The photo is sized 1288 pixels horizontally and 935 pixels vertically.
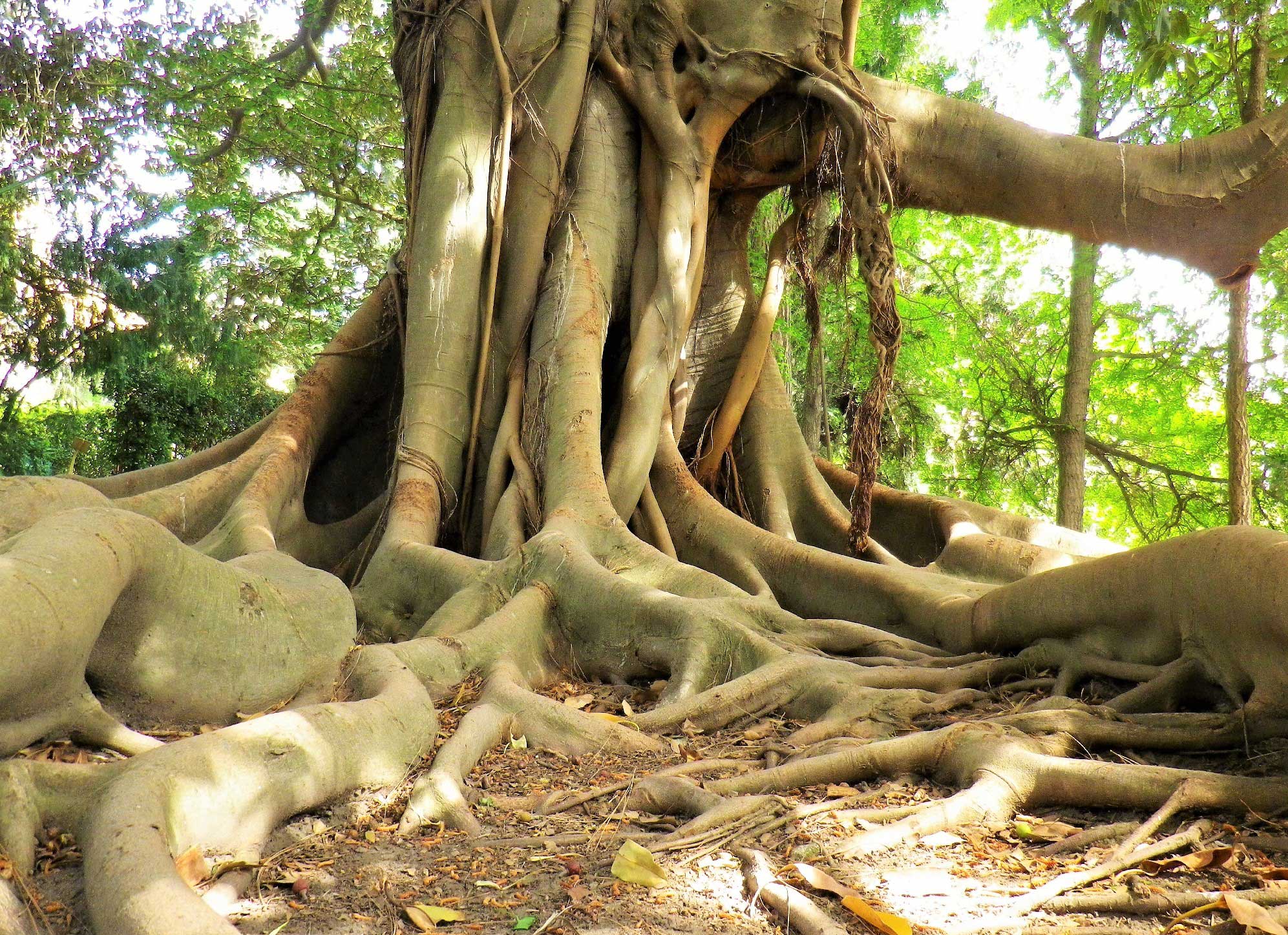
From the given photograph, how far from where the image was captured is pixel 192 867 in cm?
195

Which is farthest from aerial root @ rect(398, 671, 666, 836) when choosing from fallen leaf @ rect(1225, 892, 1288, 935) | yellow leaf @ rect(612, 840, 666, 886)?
fallen leaf @ rect(1225, 892, 1288, 935)

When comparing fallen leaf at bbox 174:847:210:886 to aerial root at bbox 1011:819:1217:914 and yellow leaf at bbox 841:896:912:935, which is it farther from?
aerial root at bbox 1011:819:1217:914

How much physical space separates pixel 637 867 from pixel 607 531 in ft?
8.68

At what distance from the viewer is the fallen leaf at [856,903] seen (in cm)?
188

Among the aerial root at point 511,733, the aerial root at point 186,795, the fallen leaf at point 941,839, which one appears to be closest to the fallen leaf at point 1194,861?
the fallen leaf at point 941,839

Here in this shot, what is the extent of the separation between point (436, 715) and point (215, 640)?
71cm

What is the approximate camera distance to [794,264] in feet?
22.9

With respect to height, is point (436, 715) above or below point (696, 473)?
below

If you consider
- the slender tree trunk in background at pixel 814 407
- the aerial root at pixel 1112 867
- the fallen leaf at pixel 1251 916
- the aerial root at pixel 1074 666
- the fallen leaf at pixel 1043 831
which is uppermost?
the slender tree trunk in background at pixel 814 407

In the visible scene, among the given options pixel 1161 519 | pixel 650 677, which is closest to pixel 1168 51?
pixel 650 677

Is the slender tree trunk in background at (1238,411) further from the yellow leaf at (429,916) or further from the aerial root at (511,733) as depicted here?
the yellow leaf at (429,916)

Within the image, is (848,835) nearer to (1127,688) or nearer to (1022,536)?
(1127,688)

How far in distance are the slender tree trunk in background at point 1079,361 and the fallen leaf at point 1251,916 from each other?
875 centimetres

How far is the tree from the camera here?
8.07 feet
